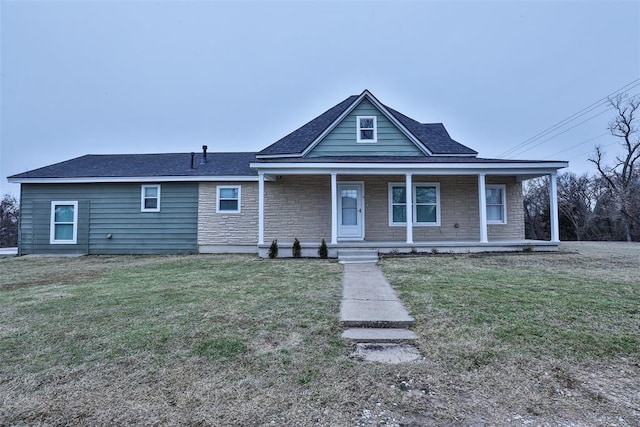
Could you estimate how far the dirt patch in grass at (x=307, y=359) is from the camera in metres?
2.18

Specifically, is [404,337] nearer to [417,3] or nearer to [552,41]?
[417,3]

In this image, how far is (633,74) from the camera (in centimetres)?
2331

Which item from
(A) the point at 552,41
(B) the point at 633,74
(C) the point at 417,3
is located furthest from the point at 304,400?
(B) the point at 633,74

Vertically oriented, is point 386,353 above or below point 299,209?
below

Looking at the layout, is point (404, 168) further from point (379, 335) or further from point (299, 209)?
point (379, 335)

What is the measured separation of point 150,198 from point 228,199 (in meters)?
3.12

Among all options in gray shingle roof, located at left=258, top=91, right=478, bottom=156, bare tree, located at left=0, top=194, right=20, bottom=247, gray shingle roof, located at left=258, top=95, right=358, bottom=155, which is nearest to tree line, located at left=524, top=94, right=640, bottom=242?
gray shingle roof, located at left=258, top=91, right=478, bottom=156

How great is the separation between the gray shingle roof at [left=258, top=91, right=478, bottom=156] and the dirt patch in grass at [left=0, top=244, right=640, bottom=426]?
7451mm

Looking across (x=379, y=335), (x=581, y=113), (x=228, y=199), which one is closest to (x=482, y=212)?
(x=379, y=335)

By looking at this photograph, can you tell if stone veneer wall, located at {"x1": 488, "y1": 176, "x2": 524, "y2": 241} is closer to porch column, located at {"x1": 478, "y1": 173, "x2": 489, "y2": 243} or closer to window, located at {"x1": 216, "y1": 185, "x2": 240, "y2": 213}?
porch column, located at {"x1": 478, "y1": 173, "x2": 489, "y2": 243}

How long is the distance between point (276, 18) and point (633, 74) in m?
25.2

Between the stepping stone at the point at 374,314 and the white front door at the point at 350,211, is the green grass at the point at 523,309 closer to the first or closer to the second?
the stepping stone at the point at 374,314

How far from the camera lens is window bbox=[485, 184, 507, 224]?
1213 centimetres

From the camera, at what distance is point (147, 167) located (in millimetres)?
13828
